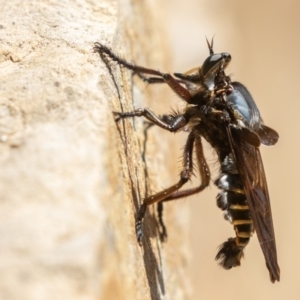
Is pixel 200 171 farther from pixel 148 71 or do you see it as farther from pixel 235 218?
pixel 148 71

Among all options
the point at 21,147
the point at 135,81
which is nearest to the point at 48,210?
the point at 21,147

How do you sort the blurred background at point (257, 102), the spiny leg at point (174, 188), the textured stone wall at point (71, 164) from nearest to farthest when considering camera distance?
1. the textured stone wall at point (71, 164)
2. the spiny leg at point (174, 188)
3. the blurred background at point (257, 102)

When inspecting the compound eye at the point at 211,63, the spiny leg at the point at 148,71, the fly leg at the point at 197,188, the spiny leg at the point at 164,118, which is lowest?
the fly leg at the point at 197,188

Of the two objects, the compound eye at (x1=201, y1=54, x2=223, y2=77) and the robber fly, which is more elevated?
the compound eye at (x1=201, y1=54, x2=223, y2=77)

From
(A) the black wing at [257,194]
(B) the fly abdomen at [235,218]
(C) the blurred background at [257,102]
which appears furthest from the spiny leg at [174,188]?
(C) the blurred background at [257,102]

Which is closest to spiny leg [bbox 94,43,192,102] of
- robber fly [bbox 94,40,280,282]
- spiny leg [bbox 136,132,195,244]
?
robber fly [bbox 94,40,280,282]

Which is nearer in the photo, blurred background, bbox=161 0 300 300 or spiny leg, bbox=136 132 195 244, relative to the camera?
spiny leg, bbox=136 132 195 244

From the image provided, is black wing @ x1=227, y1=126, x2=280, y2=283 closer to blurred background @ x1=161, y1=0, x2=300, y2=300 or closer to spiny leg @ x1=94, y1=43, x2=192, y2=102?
spiny leg @ x1=94, y1=43, x2=192, y2=102

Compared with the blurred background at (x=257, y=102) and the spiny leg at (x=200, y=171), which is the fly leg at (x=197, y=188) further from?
the blurred background at (x=257, y=102)

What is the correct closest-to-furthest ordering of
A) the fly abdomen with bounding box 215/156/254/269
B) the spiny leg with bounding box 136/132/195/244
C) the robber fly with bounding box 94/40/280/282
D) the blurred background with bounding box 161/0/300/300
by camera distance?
the spiny leg with bounding box 136/132/195/244, the robber fly with bounding box 94/40/280/282, the fly abdomen with bounding box 215/156/254/269, the blurred background with bounding box 161/0/300/300
